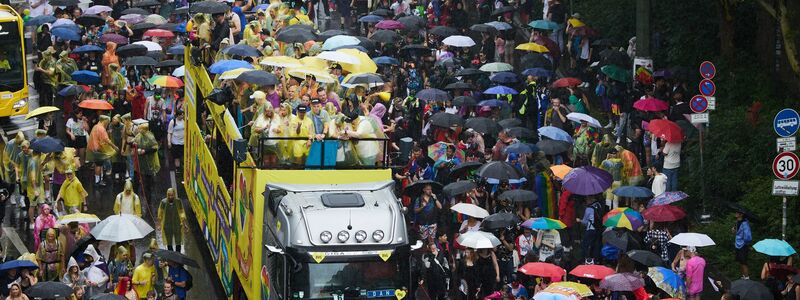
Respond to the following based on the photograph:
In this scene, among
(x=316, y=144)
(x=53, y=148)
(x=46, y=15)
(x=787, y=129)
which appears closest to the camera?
(x=316, y=144)

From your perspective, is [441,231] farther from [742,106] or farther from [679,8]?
[679,8]

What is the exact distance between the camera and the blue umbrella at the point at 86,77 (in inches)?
1418

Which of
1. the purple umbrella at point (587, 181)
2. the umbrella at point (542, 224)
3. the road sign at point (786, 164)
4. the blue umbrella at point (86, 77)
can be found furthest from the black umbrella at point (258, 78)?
the blue umbrella at point (86, 77)

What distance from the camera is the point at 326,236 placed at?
69.0 feet

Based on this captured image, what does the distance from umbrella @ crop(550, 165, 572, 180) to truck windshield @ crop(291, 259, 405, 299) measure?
7.50 m

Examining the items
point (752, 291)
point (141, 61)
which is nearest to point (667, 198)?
point (752, 291)

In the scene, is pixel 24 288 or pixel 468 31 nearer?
pixel 24 288

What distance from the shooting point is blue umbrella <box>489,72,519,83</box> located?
35688 millimetres

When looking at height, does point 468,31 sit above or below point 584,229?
above

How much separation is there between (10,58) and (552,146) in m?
14.0

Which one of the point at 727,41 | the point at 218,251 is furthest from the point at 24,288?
the point at 727,41

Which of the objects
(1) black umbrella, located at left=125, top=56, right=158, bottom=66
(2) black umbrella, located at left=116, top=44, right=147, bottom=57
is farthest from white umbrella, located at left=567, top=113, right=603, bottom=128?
(2) black umbrella, located at left=116, top=44, right=147, bottom=57

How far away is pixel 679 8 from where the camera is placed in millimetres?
37406

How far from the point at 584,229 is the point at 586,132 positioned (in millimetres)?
3492
